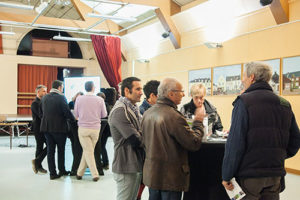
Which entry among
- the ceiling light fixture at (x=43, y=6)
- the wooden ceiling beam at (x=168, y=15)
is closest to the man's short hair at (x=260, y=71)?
the ceiling light fixture at (x=43, y=6)

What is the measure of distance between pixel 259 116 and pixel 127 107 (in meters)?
1.14

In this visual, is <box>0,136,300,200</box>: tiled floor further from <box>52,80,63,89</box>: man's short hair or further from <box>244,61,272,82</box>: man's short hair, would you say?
<box>244,61,272,82</box>: man's short hair

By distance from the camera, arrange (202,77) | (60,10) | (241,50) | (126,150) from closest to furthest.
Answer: (126,150) < (241,50) < (202,77) < (60,10)

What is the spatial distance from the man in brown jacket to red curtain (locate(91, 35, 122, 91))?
793cm

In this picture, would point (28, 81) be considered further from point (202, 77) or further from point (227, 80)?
point (227, 80)

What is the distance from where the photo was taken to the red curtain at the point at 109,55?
10.1 meters

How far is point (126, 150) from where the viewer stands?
263 cm

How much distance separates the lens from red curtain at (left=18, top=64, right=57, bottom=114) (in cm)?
1213

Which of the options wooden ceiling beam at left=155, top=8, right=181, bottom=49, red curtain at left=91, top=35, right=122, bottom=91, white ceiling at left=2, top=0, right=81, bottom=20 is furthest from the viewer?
white ceiling at left=2, top=0, right=81, bottom=20

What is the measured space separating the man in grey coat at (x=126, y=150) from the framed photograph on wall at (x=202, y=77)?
201 inches

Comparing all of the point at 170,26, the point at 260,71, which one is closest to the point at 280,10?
the point at 170,26

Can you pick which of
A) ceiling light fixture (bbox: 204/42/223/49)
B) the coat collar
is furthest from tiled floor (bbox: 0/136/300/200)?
ceiling light fixture (bbox: 204/42/223/49)

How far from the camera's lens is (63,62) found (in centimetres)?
1263

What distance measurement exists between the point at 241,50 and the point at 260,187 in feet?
16.9
